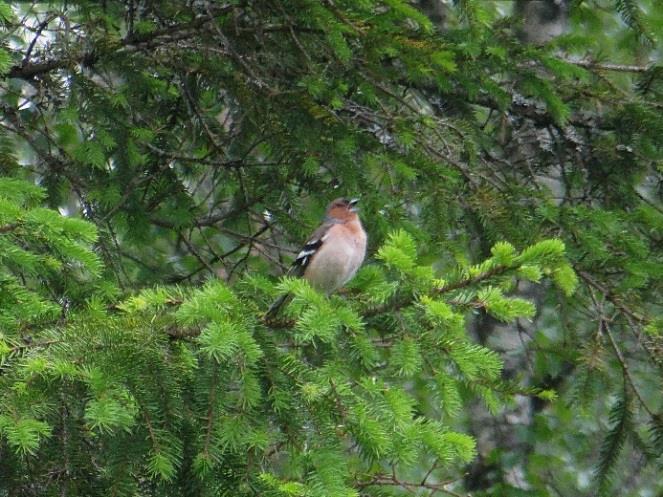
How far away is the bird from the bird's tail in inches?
81.1

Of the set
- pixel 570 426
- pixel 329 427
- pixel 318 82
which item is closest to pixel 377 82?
pixel 318 82

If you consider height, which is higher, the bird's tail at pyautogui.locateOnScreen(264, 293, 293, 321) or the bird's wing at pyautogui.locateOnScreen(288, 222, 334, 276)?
the bird's tail at pyautogui.locateOnScreen(264, 293, 293, 321)

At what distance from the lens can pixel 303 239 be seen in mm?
6613

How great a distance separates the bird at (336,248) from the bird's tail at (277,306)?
2.06m

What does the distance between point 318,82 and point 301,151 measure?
1.32 ft

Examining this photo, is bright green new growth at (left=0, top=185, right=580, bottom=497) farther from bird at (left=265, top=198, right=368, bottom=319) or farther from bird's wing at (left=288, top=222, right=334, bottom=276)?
bird's wing at (left=288, top=222, right=334, bottom=276)

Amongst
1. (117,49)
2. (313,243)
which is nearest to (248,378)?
(313,243)

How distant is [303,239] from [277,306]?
2.42 m

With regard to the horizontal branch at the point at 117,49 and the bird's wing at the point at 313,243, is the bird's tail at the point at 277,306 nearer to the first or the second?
the bird's wing at the point at 313,243

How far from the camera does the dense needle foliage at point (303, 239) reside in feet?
12.0

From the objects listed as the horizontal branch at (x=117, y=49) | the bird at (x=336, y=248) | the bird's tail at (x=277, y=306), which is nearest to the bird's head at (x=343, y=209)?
the bird at (x=336, y=248)

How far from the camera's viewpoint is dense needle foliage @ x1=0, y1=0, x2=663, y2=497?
3662mm

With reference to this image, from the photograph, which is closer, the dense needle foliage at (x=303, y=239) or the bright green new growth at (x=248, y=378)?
the bright green new growth at (x=248, y=378)

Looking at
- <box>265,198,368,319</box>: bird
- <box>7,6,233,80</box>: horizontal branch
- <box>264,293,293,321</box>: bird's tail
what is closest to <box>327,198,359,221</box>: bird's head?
<box>265,198,368,319</box>: bird
